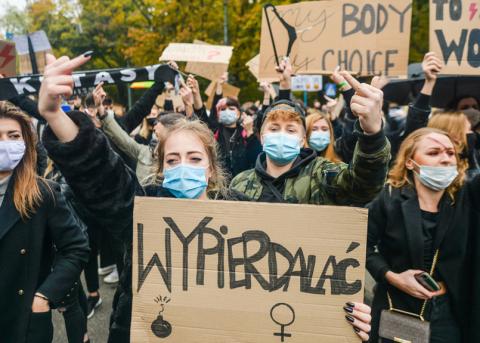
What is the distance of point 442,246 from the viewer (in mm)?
2475

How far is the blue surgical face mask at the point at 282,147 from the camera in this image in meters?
2.64

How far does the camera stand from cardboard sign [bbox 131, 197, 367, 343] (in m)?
1.54

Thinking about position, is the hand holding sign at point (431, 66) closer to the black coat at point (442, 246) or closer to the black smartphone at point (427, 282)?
the black coat at point (442, 246)

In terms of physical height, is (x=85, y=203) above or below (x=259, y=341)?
above

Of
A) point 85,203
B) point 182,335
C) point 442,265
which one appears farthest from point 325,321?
point 442,265

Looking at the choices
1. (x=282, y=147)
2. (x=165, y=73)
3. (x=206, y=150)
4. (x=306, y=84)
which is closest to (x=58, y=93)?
(x=206, y=150)

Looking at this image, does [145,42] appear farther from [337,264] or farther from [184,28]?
[337,264]

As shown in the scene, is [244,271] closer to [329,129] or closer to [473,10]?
[329,129]

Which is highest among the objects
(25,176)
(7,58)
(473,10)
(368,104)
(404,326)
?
(473,10)

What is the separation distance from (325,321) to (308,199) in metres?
1.04

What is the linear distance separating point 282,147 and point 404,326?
124cm

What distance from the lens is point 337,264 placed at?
1.55 m

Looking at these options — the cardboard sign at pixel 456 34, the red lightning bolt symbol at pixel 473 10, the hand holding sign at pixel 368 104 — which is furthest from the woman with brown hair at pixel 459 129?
the hand holding sign at pixel 368 104

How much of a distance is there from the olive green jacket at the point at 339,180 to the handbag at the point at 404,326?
704 mm
